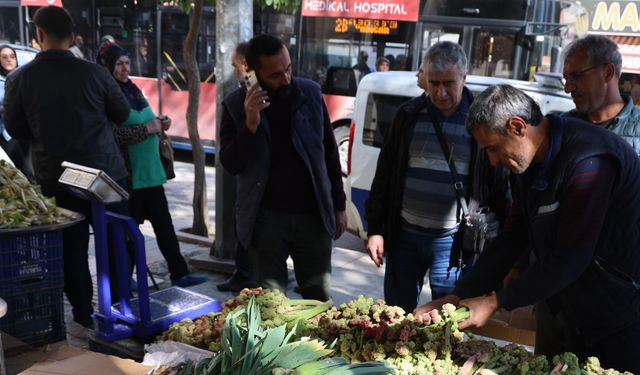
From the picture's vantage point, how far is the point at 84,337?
448 centimetres

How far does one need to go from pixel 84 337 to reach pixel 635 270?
3.73 meters

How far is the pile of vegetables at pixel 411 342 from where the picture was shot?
2078mm

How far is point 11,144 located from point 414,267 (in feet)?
18.3

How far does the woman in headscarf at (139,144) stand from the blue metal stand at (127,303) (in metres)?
0.99

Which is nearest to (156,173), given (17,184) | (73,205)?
(73,205)

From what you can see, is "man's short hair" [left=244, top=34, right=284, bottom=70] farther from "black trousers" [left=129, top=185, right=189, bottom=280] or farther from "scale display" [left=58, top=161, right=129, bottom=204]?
"black trousers" [left=129, top=185, right=189, bottom=280]

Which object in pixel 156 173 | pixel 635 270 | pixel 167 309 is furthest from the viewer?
pixel 156 173

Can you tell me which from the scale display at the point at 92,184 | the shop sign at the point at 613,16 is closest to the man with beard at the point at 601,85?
the scale display at the point at 92,184

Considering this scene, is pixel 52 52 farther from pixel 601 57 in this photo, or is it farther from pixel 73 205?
pixel 601 57

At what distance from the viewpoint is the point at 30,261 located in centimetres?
382

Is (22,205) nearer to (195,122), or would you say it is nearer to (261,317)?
(261,317)

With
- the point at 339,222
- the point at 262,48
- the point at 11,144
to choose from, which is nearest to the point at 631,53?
the point at 339,222

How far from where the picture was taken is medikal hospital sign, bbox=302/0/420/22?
35.0ft

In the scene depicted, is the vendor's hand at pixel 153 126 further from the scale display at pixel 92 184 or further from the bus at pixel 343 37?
the bus at pixel 343 37
